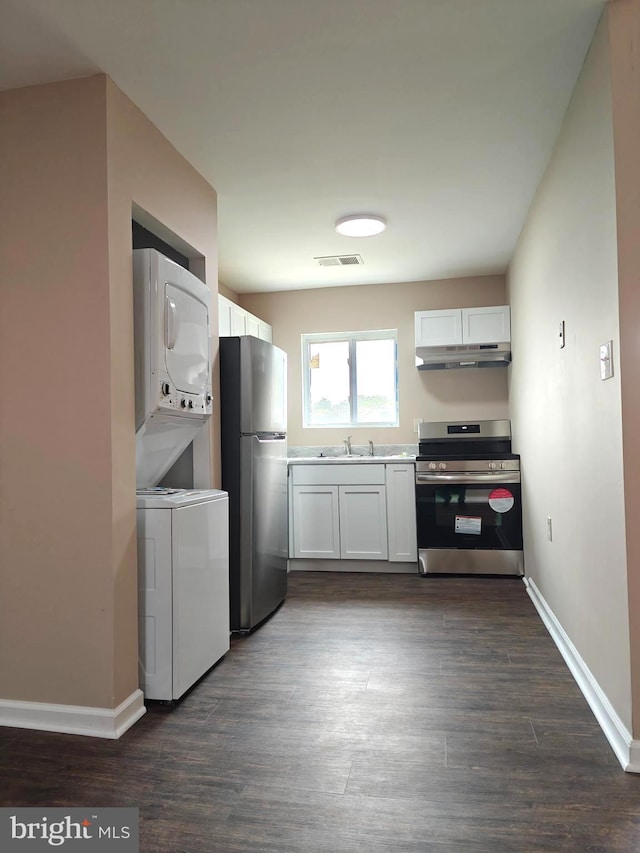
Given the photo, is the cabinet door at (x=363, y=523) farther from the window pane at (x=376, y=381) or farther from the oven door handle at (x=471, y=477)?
the window pane at (x=376, y=381)

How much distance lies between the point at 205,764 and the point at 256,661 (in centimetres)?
92

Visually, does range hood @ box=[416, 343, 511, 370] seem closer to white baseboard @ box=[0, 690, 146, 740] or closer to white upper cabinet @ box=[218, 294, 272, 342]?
white upper cabinet @ box=[218, 294, 272, 342]

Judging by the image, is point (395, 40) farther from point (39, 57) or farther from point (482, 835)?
point (482, 835)

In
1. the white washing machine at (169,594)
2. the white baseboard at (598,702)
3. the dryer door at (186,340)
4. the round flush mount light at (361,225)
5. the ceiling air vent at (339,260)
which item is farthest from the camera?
the ceiling air vent at (339,260)

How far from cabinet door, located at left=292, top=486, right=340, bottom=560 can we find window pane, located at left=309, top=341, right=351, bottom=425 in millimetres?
951

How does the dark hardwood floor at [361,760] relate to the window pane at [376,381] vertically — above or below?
below

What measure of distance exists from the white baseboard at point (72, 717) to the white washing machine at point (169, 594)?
0.15m

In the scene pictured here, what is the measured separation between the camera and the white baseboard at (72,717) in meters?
2.16

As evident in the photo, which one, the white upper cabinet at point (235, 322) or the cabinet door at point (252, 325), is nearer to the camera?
the white upper cabinet at point (235, 322)

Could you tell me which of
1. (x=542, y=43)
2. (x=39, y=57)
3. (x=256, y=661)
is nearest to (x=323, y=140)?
(x=542, y=43)

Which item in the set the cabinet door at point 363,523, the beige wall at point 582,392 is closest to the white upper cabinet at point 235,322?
the cabinet door at point 363,523

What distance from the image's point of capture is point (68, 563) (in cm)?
224

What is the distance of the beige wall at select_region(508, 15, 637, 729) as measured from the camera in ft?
6.45

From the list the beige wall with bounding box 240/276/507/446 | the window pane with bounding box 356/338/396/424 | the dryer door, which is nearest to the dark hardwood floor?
the dryer door
